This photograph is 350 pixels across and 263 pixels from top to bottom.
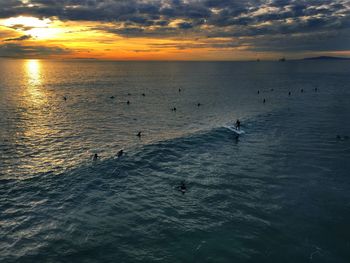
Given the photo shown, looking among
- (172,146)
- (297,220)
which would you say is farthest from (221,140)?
(297,220)

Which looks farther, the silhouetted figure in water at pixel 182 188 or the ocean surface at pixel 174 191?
the silhouetted figure in water at pixel 182 188

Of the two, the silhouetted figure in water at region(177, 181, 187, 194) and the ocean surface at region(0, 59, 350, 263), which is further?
the silhouetted figure in water at region(177, 181, 187, 194)

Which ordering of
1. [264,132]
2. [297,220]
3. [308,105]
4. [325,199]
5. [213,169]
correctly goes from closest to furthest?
[297,220]
[325,199]
[213,169]
[264,132]
[308,105]

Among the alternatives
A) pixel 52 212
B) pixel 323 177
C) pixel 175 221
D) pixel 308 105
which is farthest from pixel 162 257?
pixel 308 105

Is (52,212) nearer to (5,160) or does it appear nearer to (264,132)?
(5,160)

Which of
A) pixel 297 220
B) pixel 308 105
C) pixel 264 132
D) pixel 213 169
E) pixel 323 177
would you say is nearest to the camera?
pixel 297 220

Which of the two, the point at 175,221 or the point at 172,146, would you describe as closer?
the point at 175,221

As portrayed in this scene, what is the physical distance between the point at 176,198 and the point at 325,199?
59.0 feet

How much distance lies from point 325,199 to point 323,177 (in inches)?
288

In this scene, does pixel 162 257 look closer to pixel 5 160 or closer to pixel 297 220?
pixel 297 220

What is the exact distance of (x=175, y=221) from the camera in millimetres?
32375

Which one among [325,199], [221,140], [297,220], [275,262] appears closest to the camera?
[275,262]

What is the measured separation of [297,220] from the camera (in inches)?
1261

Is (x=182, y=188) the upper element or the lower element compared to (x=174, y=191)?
upper
